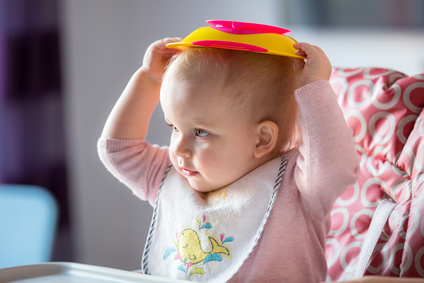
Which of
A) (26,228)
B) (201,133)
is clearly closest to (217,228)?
(201,133)

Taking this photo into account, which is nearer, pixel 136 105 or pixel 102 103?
pixel 136 105

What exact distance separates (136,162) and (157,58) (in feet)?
0.64

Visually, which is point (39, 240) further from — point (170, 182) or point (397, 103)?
point (397, 103)

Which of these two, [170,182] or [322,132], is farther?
[170,182]

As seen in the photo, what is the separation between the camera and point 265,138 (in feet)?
3.18

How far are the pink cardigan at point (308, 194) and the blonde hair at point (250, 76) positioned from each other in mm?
70

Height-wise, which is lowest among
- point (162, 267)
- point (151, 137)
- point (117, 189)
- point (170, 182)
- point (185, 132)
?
point (117, 189)

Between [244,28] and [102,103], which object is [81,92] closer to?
[102,103]

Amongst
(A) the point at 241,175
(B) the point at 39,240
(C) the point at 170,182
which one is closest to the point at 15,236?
(B) the point at 39,240

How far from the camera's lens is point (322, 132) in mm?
872

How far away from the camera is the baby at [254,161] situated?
88cm

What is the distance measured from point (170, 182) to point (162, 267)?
0.16m

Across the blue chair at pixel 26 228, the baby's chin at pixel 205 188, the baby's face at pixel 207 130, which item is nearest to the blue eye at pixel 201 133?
the baby's face at pixel 207 130

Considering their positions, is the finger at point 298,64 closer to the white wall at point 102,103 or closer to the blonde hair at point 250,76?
the blonde hair at point 250,76
